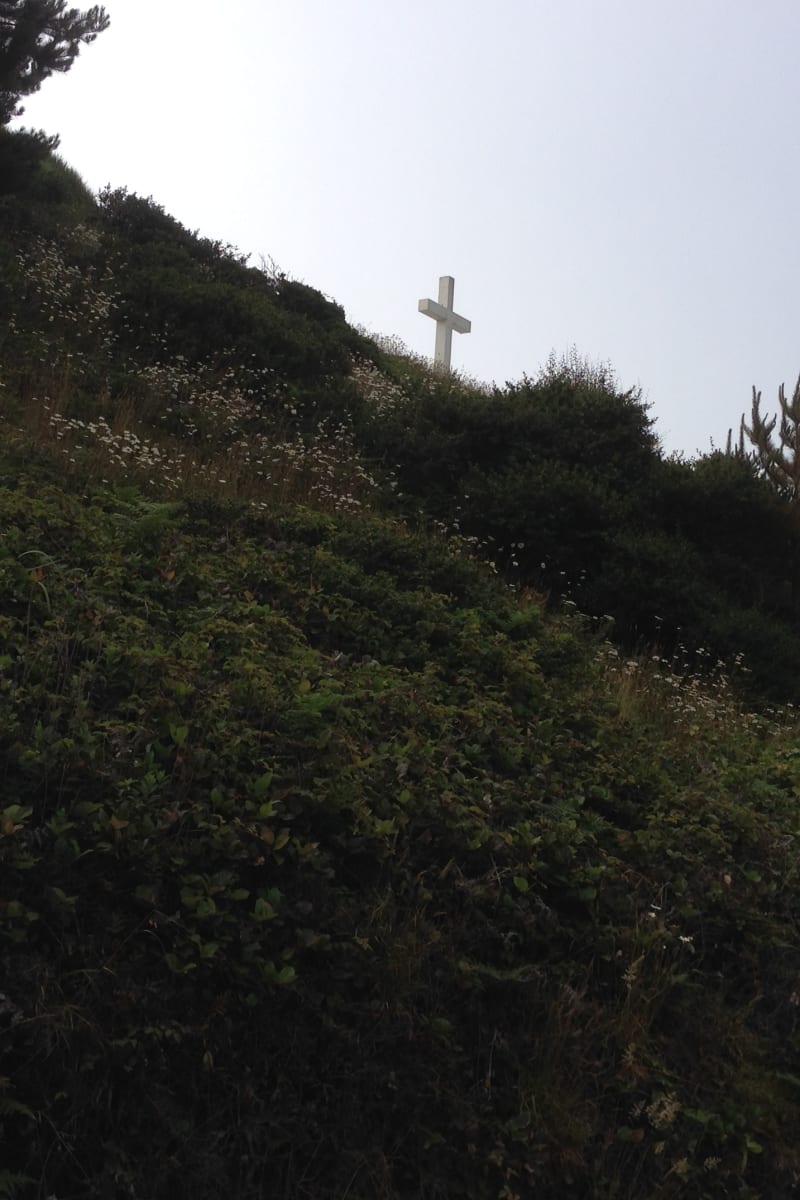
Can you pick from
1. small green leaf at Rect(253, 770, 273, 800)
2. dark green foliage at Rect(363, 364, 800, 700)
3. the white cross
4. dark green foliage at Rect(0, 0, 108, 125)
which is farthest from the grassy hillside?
the white cross

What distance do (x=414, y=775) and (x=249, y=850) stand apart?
986 millimetres

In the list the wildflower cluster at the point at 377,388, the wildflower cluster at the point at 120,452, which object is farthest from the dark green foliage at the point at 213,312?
the wildflower cluster at the point at 120,452

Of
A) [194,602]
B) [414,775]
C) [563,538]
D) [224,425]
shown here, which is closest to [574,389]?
[563,538]

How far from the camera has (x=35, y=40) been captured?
13.8 metres

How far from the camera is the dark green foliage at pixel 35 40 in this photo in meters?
13.6

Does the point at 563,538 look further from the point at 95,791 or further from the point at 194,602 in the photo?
the point at 95,791

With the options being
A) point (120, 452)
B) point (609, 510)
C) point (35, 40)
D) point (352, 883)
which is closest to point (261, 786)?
point (352, 883)

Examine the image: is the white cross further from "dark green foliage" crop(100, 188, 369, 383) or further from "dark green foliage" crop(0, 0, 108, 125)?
"dark green foliage" crop(0, 0, 108, 125)

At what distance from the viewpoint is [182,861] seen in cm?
315

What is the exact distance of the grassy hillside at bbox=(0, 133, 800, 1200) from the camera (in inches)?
110

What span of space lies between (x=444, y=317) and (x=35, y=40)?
714 centimetres

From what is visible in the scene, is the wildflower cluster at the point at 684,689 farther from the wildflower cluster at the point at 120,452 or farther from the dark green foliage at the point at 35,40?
the dark green foliage at the point at 35,40

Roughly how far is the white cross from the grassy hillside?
429 inches

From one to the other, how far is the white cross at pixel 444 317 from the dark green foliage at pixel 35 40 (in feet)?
20.4
